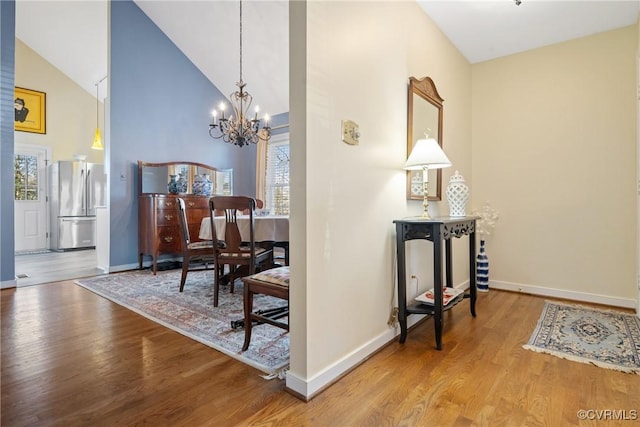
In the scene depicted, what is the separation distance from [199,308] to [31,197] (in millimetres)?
6347

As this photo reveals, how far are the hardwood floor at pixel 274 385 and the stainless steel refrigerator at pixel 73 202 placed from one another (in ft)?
16.9

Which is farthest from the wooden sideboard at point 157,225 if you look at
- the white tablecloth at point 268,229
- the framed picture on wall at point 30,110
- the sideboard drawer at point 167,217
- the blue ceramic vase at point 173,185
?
the framed picture on wall at point 30,110

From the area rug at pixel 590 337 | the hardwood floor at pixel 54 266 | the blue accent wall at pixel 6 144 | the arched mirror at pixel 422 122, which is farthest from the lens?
the hardwood floor at pixel 54 266

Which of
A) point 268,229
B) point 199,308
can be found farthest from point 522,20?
point 199,308

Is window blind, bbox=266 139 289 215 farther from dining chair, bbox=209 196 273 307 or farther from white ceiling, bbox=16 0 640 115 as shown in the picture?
dining chair, bbox=209 196 273 307

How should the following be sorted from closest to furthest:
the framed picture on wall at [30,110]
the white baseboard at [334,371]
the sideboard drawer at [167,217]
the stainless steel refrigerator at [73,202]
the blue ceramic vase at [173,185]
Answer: the white baseboard at [334,371]
the sideboard drawer at [167,217]
the blue ceramic vase at [173,185]
the framed picture on wall at [30,110]
the stainless steel refrigerator at [73,202]

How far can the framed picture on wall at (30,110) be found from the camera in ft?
20.4

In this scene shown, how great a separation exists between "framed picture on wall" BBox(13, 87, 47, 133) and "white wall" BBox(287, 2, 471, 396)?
24.5 ft

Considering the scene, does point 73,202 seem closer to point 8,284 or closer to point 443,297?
point 8,284

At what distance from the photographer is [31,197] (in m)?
6.62

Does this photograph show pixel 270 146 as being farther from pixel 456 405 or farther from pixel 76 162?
pixel 456 405

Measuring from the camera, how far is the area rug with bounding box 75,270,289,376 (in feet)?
6.48

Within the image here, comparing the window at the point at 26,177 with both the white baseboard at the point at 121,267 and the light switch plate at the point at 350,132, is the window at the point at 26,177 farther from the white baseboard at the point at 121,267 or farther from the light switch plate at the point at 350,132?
the light switch plate at the point at 350,132

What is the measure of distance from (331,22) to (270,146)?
447 centimetres
